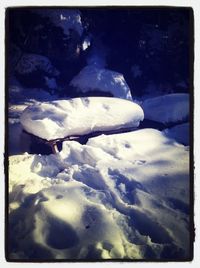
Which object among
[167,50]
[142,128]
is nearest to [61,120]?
[142,128]

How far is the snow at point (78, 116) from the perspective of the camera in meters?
1.00

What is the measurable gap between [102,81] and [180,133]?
0.92 feet

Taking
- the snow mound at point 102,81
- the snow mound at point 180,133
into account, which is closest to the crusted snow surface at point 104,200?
the snow mound at point 180,133

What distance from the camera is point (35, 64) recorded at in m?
1.02

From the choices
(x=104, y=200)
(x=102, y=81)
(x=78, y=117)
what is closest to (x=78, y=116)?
(x=78, y=117)

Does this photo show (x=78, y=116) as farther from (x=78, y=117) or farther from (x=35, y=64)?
(x=35, y=64)

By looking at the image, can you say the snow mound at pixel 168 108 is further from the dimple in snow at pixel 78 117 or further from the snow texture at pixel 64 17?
the snow texture at pixel 64 17

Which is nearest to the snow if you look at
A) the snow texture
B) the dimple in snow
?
the dimple in snow

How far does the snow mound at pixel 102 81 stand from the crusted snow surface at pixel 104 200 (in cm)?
13

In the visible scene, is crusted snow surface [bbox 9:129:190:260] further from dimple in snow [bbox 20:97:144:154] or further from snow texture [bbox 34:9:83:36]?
snow texture [bbox 34:9:83:36]

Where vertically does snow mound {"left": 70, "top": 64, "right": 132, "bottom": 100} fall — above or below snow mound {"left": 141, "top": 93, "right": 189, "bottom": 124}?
above

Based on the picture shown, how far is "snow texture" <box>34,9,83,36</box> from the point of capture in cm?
101

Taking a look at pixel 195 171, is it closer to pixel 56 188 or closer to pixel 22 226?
pixel 56 188

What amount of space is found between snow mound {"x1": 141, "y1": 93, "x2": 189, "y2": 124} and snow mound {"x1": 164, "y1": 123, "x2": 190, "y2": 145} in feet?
0.07
